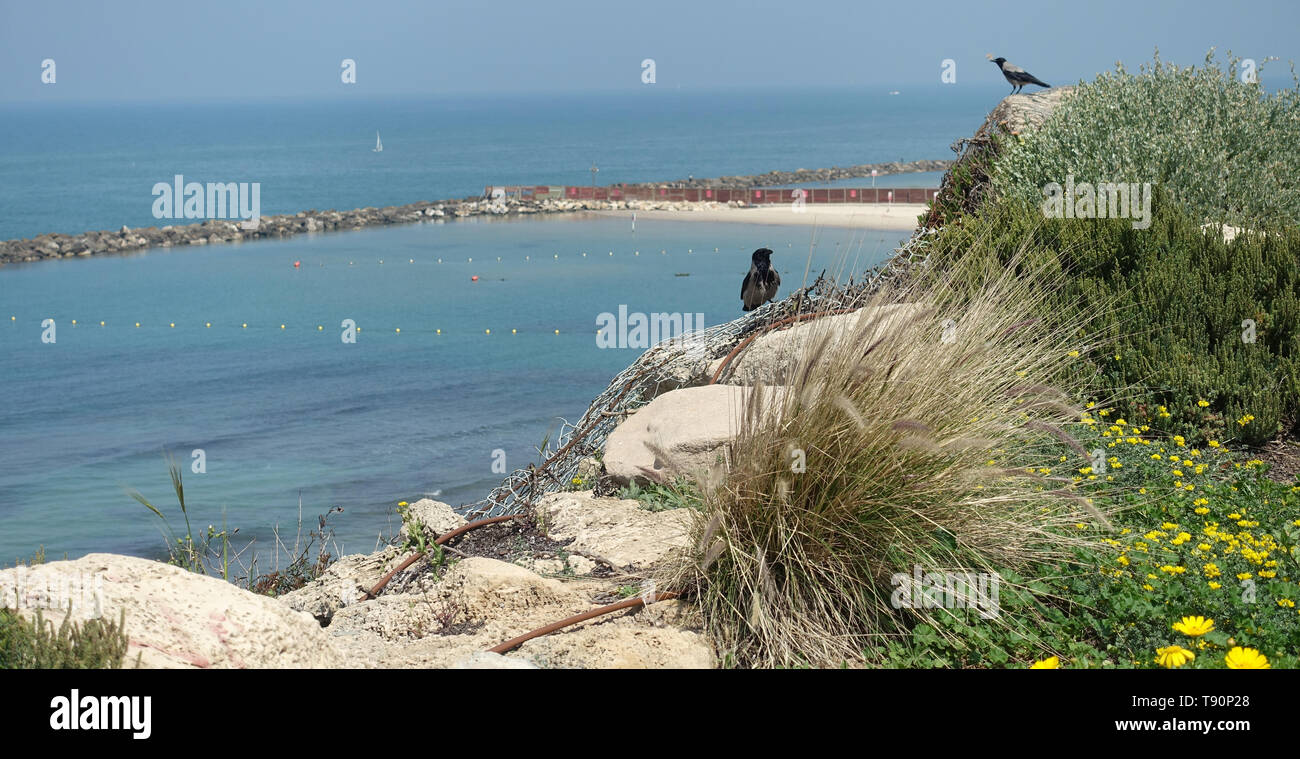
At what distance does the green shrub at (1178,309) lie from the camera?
697 cm

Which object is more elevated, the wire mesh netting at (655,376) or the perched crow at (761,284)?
the perched crow at (761,284)

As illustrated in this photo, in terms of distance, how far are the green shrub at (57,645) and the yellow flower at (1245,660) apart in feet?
11.2

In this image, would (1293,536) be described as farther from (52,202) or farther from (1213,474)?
(52,202)

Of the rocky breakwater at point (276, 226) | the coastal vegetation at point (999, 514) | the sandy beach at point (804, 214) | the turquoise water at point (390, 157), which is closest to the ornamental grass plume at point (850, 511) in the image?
the coastal vegetation at point (999, 514)

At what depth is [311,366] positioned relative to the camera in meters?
25.3

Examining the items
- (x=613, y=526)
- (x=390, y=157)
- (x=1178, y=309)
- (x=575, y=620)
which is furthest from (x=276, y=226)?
(x=390, y=157)

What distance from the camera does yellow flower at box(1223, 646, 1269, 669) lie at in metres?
3.25

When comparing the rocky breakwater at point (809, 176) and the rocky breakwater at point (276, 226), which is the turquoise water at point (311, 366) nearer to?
the rocky breakwater at point (276, 226)

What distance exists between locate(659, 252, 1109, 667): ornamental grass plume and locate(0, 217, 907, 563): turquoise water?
205cm

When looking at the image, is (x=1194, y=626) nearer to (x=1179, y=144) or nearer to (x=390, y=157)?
(x=1179, y=144)

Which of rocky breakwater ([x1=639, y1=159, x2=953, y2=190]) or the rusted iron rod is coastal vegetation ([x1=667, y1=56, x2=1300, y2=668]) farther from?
rocky breakwater ([x1=639, y1=159, x2=953, y2=190])

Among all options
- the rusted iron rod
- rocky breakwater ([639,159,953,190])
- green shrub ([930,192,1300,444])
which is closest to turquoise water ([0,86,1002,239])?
rocky breakwater ([639,159,953,190])
